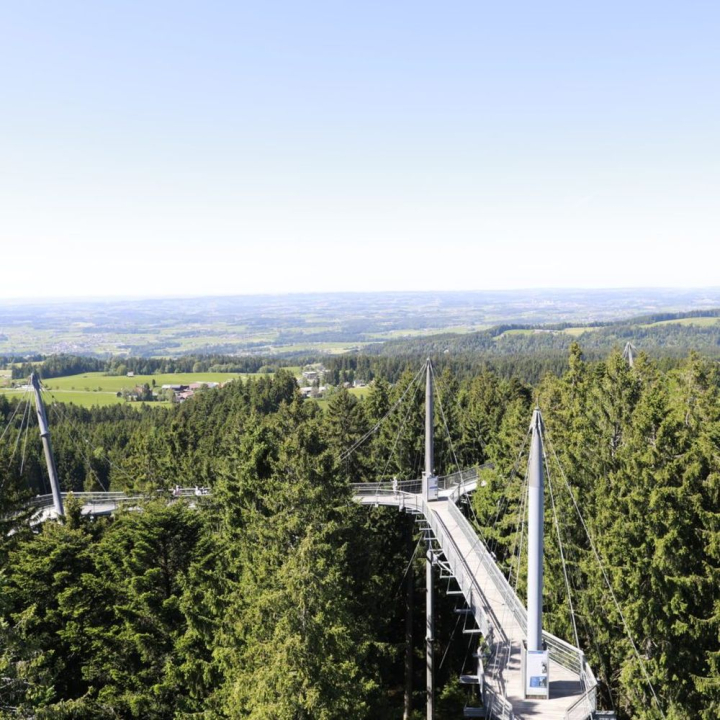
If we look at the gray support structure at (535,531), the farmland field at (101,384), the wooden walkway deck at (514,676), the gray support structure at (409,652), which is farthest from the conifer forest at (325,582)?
the farmland field at (101,384)

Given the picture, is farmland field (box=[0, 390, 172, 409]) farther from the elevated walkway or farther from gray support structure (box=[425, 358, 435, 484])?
the elevated walkway

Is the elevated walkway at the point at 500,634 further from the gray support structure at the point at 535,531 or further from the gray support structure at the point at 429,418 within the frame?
the gray support structure at the point at 429,418

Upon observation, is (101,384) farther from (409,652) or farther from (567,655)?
(567,655)

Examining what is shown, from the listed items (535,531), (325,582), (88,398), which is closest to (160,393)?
(88,398)

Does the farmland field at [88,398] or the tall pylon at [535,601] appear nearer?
the tall pylon at [535,601]

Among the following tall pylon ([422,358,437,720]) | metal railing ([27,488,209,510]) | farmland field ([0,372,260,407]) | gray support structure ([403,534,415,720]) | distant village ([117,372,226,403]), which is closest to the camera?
tall pylon ([422,358,437,720])

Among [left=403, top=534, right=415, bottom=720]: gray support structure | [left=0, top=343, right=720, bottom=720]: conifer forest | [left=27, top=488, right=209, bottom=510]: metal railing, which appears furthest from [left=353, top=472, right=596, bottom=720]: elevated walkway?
[left=27, top=488, right=209, bottom=510]: metal railing
